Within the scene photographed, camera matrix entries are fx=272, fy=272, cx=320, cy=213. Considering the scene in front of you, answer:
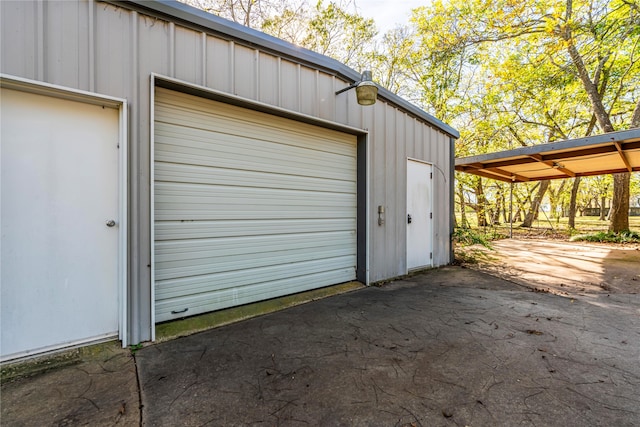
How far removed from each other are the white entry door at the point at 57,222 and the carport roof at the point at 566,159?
698 cm

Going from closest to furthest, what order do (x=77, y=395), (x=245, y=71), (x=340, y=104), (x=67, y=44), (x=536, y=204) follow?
(x=77, y=395), (x=67, y=44), (x=245, y=71), (x=340, y=104), (x=536, y=204)

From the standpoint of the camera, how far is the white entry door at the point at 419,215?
15.1 ft

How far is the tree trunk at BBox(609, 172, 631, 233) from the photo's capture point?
877cm

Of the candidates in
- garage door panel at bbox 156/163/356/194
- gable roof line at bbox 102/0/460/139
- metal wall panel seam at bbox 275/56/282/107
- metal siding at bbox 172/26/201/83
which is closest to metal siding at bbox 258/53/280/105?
metal wall panel seam at bbox 275/56/282/107

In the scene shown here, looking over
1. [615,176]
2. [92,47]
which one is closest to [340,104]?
[92,47]

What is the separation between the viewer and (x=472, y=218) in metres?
16.1

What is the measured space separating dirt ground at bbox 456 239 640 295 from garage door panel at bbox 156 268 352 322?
2998 millimetres

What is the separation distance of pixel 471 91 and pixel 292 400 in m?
13.5

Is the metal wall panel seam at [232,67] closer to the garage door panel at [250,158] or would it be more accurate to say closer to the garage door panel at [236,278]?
the garage door panel at [250,158]

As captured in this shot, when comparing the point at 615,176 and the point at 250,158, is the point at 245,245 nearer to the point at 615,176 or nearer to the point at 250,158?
the point at 250,158

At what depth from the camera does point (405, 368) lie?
1857 millimetres

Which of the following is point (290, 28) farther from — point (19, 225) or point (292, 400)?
point (292, 400)

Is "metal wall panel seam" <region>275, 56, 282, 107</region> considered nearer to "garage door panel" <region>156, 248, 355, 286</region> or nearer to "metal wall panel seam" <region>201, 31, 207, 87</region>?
"metal wall panel seam" <region>201, 31, 207, 87</region>

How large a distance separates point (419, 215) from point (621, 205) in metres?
9.03
